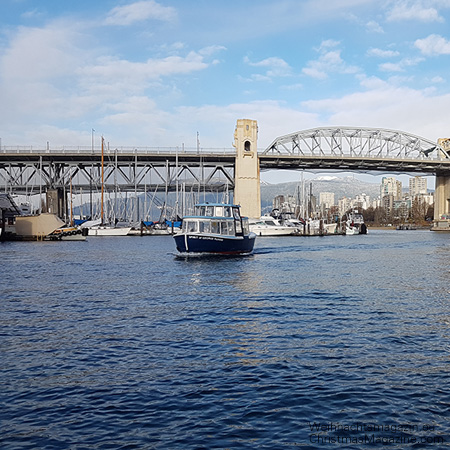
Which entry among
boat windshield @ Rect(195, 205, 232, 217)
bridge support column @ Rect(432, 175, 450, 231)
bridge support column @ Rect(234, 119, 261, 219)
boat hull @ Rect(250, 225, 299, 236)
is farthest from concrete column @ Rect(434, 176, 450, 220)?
boat windshield @ Rect(195, 205, 232, 217)

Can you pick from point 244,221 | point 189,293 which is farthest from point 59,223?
point 189,293

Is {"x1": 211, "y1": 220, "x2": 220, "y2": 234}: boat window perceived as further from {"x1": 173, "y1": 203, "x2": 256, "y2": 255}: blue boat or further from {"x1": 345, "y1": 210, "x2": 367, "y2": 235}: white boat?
{"x1": 345, "y1": 210, "x2": 367, "y2": 235}: white boat

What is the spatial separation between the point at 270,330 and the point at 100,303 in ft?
27.6

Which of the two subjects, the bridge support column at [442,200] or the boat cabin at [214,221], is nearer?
the boat cabin at [214,221]

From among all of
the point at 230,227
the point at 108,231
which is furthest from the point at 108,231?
the point at 230,227

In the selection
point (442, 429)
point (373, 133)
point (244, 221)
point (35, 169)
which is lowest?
point (442, 429)

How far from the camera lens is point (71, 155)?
115 m

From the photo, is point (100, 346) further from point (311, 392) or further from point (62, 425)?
point (311, 392)

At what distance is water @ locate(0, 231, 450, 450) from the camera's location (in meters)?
9.20

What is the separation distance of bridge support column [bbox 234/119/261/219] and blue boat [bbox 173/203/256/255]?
2770 inches

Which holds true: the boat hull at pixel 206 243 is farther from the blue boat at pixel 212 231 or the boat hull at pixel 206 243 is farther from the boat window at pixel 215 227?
the boat window at pixel 215 227

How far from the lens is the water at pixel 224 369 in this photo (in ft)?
30.2

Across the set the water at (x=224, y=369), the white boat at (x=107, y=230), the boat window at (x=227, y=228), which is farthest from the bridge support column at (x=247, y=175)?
the water at (x=224, y=369)

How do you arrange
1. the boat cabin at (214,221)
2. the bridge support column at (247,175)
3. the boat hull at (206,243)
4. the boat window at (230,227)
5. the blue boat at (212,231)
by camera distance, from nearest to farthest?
the boat hull at (206,243) → the blue boat at (212,231) → the boat cabin at (214,221) → the boat window at (230,227) → the bridge support column at (247,175)
